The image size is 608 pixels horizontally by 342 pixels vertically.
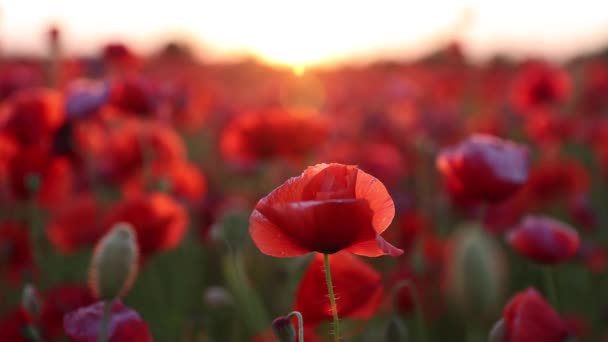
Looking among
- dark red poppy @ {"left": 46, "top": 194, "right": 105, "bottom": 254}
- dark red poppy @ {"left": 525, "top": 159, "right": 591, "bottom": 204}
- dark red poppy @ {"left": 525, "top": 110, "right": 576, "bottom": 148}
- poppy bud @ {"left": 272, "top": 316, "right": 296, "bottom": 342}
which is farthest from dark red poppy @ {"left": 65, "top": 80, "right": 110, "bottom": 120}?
dark red poppy @ {"left": 525, "top": 110, "right": 576, "bottom": 148}

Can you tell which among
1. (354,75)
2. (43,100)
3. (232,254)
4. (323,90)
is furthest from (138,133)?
(354,75)

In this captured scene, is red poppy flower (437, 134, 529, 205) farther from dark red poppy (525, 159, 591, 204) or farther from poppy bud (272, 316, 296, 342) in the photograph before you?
dark red poppy (525, 159, 591, 204)

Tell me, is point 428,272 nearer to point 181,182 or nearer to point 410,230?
point 410,230

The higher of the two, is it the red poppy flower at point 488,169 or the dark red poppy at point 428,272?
the red poppy flower at point 488,169

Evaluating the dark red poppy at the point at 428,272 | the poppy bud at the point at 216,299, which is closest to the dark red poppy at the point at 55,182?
the poppy bud at the point at 216,299

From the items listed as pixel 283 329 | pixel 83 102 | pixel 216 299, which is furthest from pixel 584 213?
pixel 283 329

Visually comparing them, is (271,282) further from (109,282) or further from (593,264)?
(109,282)

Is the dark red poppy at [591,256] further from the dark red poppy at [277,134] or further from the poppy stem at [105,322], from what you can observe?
the poppy stem at [105,322]
